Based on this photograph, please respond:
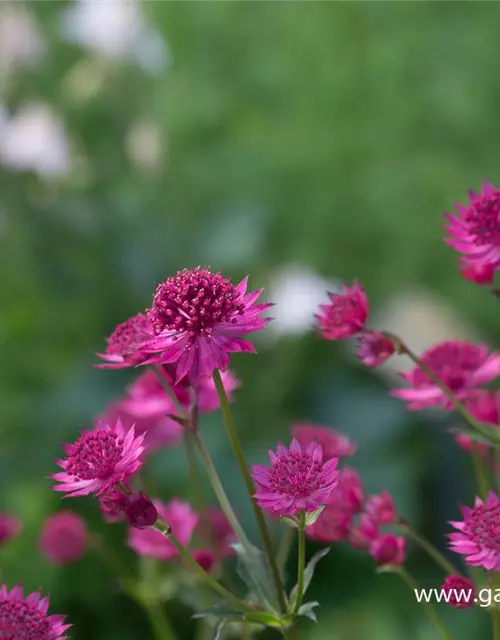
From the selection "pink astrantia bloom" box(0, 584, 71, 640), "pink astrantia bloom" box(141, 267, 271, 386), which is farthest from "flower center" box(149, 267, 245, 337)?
"pink astrantia bloom" box(0, 584, 71, 640)

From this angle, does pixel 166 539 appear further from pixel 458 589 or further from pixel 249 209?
pixel 249 209

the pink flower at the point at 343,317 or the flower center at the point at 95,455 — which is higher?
the pink flower at the point at 343,317

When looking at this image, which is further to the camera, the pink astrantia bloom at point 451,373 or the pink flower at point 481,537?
the pink astrantia bloom at point 451,373

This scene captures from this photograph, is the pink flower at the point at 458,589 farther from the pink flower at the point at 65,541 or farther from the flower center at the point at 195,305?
the pink flower at the point at 65,541

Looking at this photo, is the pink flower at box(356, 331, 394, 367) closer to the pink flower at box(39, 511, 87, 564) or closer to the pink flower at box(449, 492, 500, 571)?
the pink flower at box(449, 492, 500, 571)

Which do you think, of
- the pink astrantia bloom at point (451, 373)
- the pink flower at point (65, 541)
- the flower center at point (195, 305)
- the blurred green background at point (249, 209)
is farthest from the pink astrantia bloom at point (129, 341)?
the blurred green background at point (249, 209)

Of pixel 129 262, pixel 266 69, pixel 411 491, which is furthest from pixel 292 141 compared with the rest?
pixel 411 491

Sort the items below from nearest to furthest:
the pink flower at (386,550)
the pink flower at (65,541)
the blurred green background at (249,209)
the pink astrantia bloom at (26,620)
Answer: the pink astrantia bloom at (26,620) < the pink flower at (386,550) < the pink flower at (65,541) < the blurred green background at (249,209)

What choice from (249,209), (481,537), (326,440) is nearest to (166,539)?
(326,440)

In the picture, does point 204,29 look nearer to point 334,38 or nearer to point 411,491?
point 334,38
